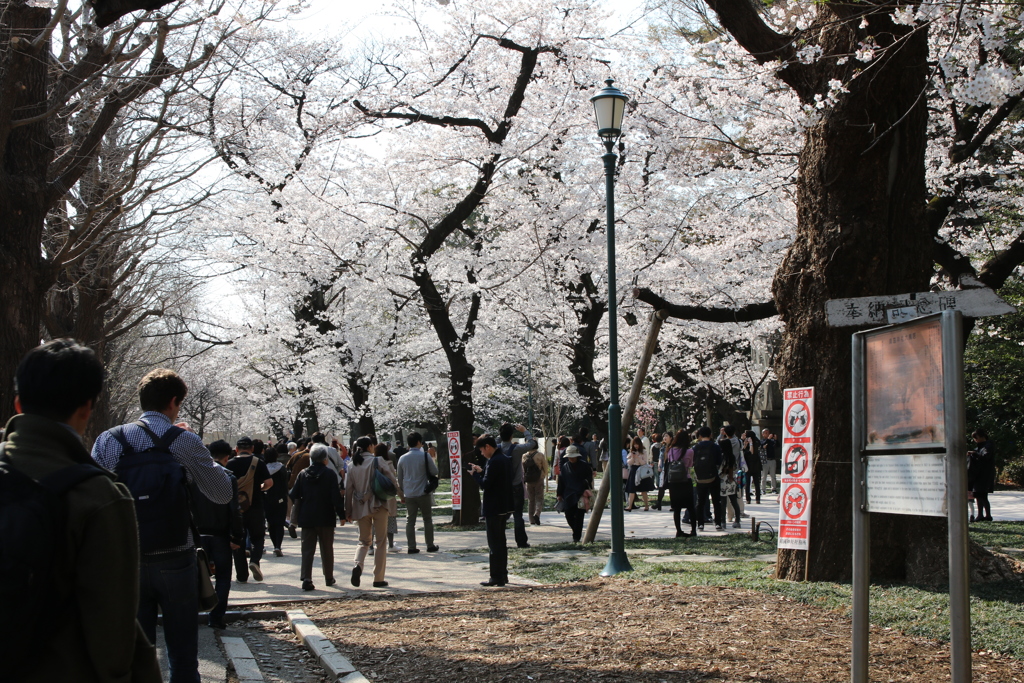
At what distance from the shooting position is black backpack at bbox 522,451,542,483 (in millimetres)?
18031

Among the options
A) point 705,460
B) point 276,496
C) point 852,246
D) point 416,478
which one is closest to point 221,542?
point 276,496

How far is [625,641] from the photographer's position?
636 centimetres

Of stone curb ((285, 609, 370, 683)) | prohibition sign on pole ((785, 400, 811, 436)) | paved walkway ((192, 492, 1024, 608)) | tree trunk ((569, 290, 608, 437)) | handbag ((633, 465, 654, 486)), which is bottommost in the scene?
paved walkway ((192, 492, 1024, 608))

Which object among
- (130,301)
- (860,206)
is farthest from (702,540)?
(130,301)

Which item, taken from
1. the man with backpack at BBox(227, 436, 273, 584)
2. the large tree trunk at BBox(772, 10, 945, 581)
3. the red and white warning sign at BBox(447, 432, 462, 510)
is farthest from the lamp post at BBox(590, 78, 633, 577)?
the red and white warning sign at BBox(447, 432, 462, 510)

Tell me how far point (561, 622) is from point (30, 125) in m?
7.05

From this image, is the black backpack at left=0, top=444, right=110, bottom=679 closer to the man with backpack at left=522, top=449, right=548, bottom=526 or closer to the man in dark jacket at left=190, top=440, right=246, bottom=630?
the man in dark jacket at left=190, top=440, right=246, bottom=630

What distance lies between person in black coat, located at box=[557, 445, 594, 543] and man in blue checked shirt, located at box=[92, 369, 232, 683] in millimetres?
10666

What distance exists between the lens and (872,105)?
8.69m

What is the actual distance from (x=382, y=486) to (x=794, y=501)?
5214 millimetres

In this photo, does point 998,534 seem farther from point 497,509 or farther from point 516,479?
point 497,509

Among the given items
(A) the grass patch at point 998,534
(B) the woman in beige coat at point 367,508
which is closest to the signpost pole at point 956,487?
(B) the woman in beige coat at point 367,508

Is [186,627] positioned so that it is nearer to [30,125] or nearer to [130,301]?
[30,125]

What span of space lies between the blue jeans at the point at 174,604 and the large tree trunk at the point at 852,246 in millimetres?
6247
